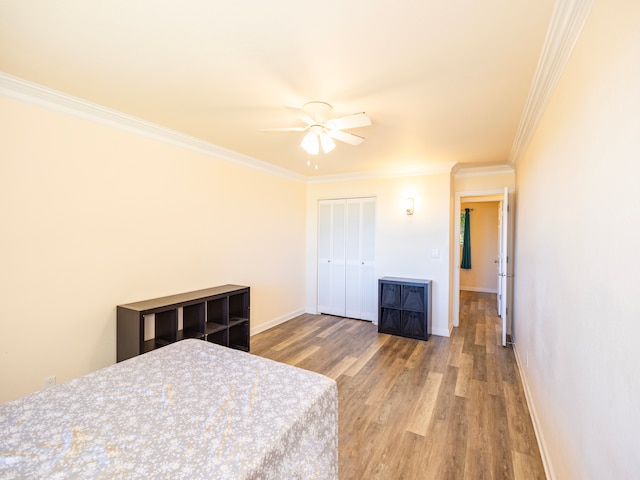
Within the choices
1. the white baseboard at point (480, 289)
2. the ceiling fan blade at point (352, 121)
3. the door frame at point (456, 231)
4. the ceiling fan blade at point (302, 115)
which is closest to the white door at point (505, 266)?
the door frame at point (456, 231)

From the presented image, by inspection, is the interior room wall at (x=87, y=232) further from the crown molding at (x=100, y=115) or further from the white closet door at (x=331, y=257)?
the white closet door at (x=331, y=257)

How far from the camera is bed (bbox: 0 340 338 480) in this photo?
949 mm

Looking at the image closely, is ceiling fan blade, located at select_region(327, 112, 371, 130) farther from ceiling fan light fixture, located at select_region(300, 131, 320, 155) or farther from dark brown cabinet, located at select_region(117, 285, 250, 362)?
dark brown cabinet, located at select_region(117, 285, 250, 362)

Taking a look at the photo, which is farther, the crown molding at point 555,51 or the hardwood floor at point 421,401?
the hardwood floor at point 421,401

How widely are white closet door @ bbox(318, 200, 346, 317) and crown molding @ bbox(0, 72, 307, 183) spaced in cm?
186

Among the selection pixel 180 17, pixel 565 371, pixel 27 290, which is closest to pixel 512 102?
pixel 565 371

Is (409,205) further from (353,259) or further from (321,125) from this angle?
(321,125)

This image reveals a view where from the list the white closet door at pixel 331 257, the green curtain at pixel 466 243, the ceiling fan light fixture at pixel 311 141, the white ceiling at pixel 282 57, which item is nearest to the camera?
the white ceiling at pixel 282 57

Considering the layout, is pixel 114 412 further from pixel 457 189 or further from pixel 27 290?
pixel 457 189

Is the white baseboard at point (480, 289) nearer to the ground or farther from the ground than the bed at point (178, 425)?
nearer to the ground

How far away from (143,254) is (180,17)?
2.14 metres

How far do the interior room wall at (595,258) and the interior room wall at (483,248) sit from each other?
19.9 ft

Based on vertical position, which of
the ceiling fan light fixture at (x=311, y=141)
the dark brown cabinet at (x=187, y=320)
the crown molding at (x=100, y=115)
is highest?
the crown molding at (x=100, y=115)

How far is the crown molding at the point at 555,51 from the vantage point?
1.32 metres
